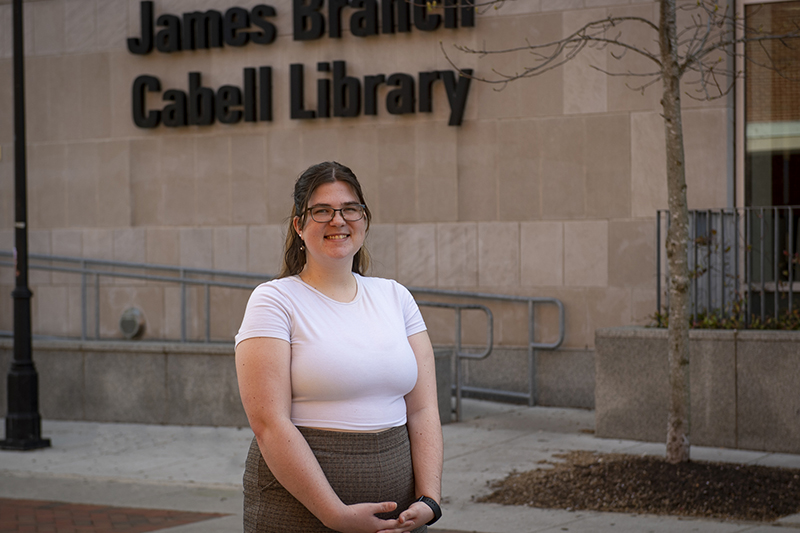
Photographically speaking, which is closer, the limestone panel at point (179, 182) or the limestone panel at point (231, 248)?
the limestone panel at point (231, 248)

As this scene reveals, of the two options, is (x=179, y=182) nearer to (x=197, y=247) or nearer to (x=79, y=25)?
(x=197, y=247)

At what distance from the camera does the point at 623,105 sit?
37.0 ft

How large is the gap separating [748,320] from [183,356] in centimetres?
572

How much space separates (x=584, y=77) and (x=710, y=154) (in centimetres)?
168

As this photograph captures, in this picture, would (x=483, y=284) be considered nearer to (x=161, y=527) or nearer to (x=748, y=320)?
(x=748, y=320)

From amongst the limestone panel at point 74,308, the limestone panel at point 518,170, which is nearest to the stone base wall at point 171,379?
the limestone panel at point 518,170

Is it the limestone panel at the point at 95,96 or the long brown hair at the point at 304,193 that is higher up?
the limestone panel at the point at 95,96

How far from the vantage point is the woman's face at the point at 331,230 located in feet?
9.51

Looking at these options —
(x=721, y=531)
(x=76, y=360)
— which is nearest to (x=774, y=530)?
(x=721, y=531)

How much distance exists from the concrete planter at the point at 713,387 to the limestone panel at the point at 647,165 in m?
2.55

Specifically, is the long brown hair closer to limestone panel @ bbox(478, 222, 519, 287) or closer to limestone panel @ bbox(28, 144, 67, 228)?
limestone panel @ bbox(478, 222, 519, 287)

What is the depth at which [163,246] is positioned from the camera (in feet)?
43.4

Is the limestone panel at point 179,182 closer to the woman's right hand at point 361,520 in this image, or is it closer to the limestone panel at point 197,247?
the limestone panel at point 197,247

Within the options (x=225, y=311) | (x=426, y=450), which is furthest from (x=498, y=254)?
(x=426, y=450)
